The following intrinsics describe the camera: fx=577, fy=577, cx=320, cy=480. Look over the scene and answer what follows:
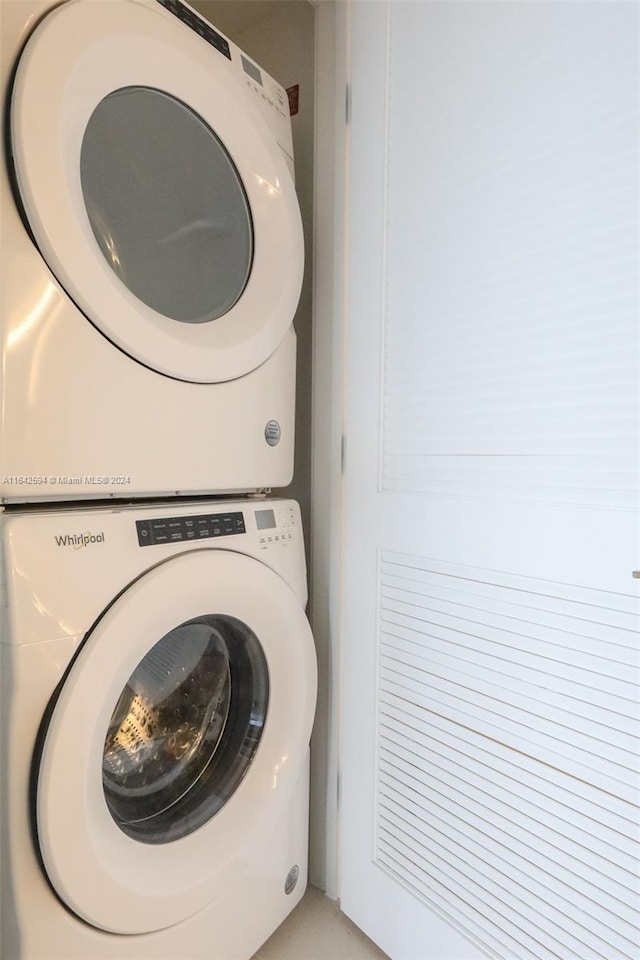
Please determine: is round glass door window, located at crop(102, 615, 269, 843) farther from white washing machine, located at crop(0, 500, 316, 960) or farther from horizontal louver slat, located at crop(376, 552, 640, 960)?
horizontal louver slat, located at crop(376, 552, 640, 960)

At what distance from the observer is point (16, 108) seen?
0.73 metres

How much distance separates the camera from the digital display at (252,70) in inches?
43.8

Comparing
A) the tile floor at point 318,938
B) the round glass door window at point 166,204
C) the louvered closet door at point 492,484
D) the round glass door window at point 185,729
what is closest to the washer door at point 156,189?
the round glass door window at point 166,204

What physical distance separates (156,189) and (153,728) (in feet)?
3.04

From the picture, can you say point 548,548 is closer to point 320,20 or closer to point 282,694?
point 282,694

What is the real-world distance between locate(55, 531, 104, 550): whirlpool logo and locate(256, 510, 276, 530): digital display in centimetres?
32

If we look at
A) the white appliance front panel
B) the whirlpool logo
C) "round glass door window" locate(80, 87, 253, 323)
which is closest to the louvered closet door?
"round glass door window" locate(80, 87, 253, 323)

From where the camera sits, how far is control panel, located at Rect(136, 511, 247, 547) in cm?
87

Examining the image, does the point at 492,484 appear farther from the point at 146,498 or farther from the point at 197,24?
the point at 197,24

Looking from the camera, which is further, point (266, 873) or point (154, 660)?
point (266, 873)

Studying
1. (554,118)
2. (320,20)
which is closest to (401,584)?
(554,118)

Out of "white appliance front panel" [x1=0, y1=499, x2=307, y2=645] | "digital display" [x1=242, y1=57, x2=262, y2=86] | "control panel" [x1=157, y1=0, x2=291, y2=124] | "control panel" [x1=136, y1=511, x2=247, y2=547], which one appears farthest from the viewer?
"digital display" [x1=242, y1=57, x2=262, y2=86]

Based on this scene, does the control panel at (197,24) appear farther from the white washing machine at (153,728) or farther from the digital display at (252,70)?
the white washing machine at (153,728)

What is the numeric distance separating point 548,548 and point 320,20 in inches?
48.9
